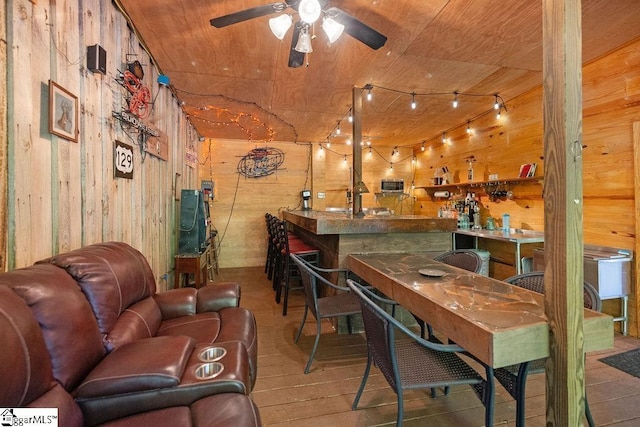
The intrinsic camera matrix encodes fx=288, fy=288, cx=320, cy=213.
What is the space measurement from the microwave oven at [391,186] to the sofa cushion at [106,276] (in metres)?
5.27

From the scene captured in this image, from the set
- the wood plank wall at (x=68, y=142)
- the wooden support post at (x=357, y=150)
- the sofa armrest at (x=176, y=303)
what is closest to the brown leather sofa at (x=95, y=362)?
the wood plank wall at (x=68, y=142)

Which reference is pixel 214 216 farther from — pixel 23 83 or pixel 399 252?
pixel 23 83

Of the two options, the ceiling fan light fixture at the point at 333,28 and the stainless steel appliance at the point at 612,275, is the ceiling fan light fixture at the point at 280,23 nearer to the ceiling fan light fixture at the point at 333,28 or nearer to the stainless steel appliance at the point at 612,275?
the ceiling fan light fixture at the point at 333,28

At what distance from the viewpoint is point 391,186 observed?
20.9 feet

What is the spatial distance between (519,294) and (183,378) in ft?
5.46

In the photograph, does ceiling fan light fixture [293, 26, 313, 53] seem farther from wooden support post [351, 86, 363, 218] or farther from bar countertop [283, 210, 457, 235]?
A: wooden support post [351, 86, 363, 218]

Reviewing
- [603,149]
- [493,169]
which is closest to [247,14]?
[603,149]

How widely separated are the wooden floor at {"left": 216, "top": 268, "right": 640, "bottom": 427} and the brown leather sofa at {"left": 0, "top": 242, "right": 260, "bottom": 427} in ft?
2.50

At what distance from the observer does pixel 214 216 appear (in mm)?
5695

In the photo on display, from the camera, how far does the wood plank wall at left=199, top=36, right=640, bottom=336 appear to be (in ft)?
9.12

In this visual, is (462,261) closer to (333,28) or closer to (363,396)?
(363,396)

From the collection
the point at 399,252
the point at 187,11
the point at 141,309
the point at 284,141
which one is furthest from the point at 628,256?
the point at 284,141

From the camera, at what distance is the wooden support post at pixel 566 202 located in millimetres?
1114

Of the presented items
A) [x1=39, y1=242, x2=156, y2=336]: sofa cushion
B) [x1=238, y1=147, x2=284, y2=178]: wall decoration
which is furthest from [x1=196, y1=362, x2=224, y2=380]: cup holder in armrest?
[x1=238, y1=147, x2=284, y2=178]: wall decoration
